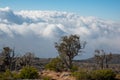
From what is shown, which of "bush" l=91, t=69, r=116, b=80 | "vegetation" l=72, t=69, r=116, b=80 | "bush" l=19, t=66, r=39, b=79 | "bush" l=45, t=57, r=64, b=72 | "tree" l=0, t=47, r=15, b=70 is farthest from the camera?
"tree" l=0, t=47, r=15, b=70

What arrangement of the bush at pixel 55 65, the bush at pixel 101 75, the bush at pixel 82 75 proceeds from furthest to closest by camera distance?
the bush at pixel 55 65 → the bush at pixel 101 75 → the bush at pixel 82 75

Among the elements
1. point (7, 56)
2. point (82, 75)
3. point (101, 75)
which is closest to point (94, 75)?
point (101, 75)

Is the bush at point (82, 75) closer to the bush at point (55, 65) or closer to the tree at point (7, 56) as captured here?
the bush at point (55, 65)

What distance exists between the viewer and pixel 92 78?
73.9 m

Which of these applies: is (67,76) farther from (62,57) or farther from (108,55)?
(108,55)

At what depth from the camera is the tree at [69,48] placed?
94312mm

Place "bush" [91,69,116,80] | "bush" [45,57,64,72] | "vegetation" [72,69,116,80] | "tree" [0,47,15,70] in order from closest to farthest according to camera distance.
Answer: "vegetation" [72,69,116,80], "bush" [91,69,116,80], "bush" [45,57,64,72], "tree" [0,47,15,70]

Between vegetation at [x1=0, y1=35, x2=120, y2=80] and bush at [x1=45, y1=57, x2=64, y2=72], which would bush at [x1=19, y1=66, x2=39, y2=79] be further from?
bush at [x1=45, y1=57, x2=64, y2=72]

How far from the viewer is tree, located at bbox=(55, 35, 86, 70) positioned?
94.3 metres

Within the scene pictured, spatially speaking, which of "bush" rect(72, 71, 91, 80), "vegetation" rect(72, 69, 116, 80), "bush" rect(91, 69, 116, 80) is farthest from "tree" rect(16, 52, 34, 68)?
"bush" rect(91, 69, 116, 80)

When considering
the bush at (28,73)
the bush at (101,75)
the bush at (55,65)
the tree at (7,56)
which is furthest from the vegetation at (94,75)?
the tree at (7,56)

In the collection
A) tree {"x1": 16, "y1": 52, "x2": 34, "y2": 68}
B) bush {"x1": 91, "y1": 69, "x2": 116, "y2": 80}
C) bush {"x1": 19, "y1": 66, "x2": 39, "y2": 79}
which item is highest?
tree {"x1": 16, "y1": 52, "x2": 34, "y2": 68}

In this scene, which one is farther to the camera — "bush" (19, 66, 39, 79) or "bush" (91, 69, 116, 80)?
"bush" (91, 69, 116, 80)

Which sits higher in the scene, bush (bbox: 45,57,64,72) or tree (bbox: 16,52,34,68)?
tree (bbox: 16,52,34,68)
